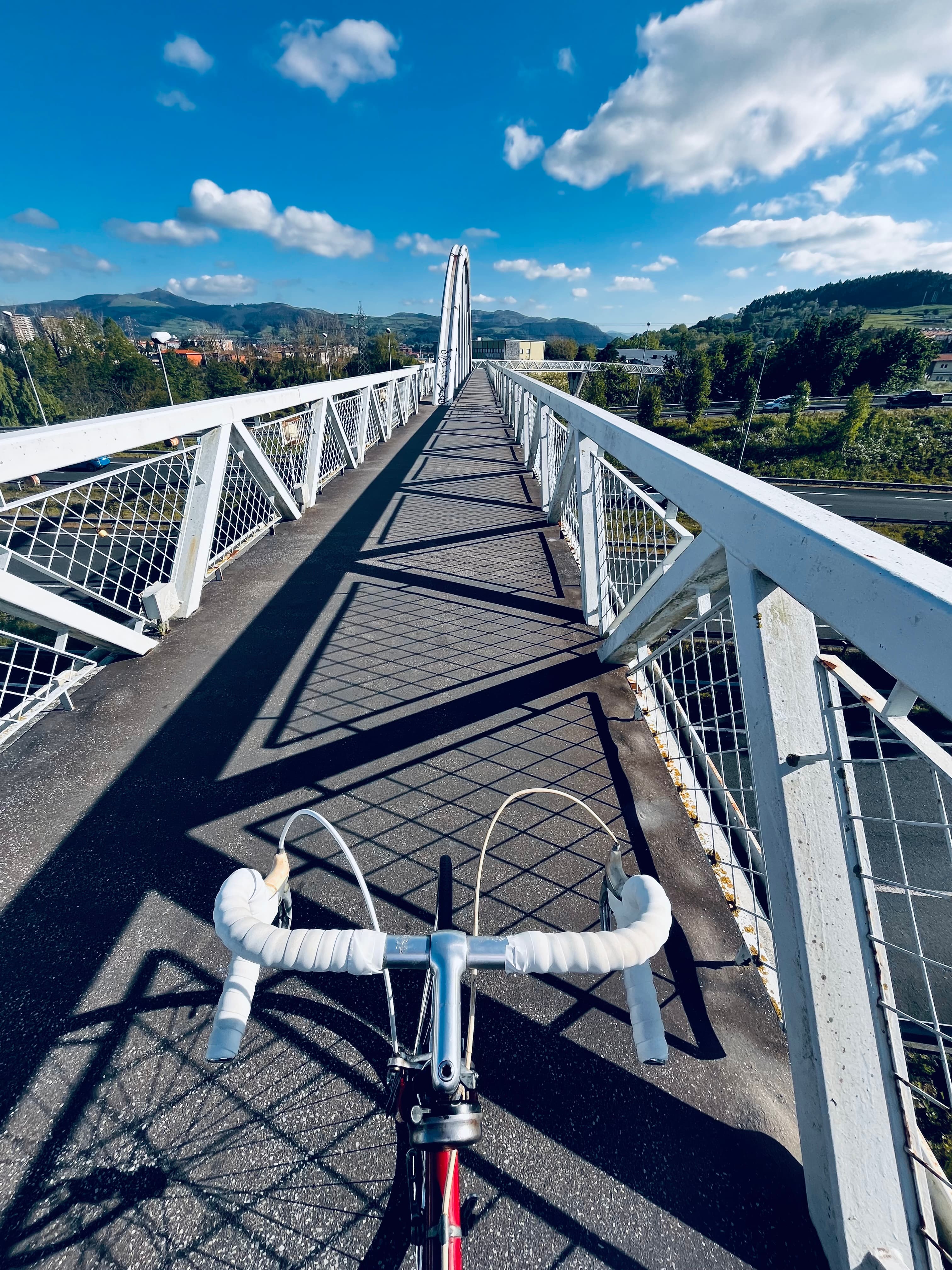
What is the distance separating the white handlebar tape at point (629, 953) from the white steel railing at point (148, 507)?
116 inches

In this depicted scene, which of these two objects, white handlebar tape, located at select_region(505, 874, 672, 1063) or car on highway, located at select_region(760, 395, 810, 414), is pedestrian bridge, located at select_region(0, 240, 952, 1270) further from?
car on highway, located at select_region(760, 395, 810, 414)

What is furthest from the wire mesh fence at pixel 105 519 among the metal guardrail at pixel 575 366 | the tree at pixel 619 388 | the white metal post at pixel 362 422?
the tree at pixel 619 388

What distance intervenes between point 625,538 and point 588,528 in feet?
1.85

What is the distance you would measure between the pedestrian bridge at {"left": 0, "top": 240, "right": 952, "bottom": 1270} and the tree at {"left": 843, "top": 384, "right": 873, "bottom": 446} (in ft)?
151

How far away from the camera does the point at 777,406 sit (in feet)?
168

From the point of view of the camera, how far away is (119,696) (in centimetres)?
332

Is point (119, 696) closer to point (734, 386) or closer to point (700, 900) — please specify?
point (700, 900)

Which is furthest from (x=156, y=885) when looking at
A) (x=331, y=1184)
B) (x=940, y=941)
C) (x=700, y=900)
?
(x=940, y=941)

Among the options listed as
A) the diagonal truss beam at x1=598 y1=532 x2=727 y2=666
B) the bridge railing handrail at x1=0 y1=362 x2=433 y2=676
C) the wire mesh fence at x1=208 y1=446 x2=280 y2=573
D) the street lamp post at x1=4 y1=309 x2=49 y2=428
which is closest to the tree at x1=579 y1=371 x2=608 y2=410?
the street lamp post at x1=4 y1=309 x2=49 y2=428

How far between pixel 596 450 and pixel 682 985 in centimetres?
376

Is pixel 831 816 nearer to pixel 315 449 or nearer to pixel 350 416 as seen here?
pixel 315 449

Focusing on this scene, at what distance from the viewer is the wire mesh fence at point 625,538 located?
290 centimetres

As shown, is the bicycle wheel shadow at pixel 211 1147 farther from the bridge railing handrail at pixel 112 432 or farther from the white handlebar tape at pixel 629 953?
the bridge railing handrail at pixel 112 432

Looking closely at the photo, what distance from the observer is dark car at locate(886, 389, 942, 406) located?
4497cm
